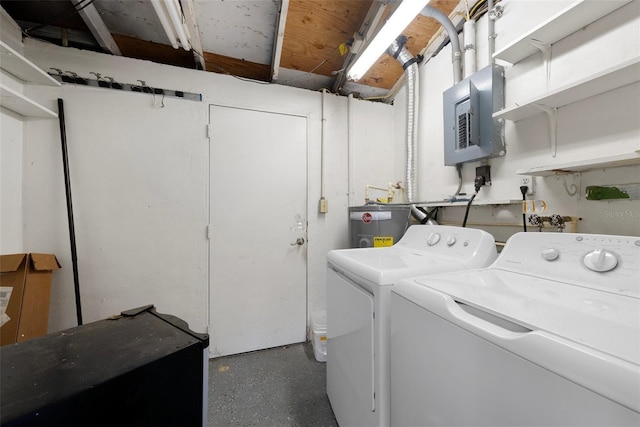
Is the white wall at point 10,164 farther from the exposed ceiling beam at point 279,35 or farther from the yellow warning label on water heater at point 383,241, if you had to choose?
the yellow warning label on water heater at point 383,241

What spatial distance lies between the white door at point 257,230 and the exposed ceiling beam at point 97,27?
2.51 ft

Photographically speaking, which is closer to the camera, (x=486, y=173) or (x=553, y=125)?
(x=553, y=125)

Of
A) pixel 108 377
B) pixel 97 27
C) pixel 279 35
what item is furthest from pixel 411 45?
pixel 108 377

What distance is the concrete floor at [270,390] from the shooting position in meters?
1.42

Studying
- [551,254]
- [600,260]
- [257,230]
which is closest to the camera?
[600,260]

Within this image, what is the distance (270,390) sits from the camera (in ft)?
5.41

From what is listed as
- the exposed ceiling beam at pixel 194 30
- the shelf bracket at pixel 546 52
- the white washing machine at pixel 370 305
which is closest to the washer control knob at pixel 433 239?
the white washing machine at pixel 370 305

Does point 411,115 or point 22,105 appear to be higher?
point 411,115

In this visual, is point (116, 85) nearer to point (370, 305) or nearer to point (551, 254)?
point (370, 305)

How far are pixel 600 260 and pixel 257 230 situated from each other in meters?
2.00

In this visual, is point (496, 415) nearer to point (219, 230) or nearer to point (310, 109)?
point (219, 230)

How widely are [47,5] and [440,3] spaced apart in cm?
257

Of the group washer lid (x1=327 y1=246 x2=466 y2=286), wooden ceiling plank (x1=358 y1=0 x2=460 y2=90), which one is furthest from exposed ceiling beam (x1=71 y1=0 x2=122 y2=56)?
washer lid (x1=327 y1=246 x2=466 y2=286)

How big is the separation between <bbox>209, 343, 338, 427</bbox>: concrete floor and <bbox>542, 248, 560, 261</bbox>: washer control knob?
1.37 meters
